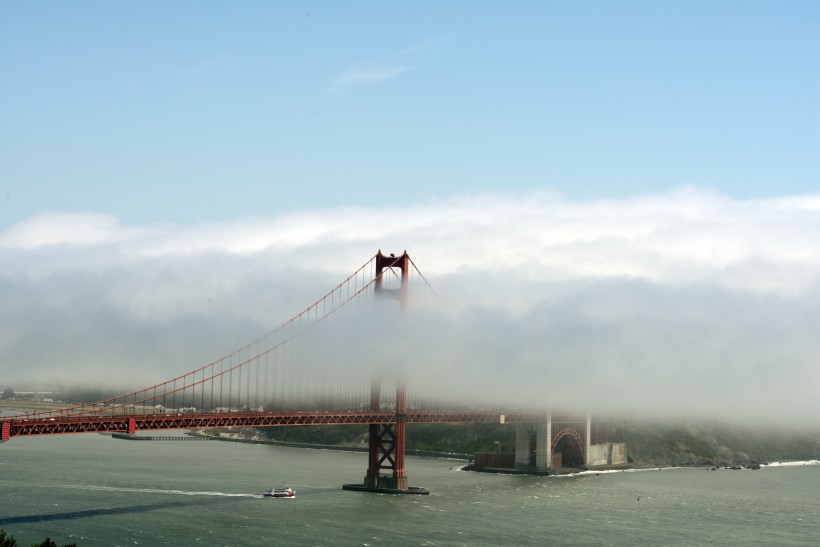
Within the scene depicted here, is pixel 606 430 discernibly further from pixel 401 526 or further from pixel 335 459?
pixel 401 526

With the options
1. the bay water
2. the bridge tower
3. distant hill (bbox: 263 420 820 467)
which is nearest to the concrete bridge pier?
the bay water

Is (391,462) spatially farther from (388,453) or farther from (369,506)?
(369,506)

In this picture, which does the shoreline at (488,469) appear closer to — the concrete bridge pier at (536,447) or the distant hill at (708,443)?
the concrete bridge pier at (536,447)

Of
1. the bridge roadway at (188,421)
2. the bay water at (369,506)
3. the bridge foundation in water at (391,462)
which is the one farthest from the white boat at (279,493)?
the bridge foundation in water at (391,462)

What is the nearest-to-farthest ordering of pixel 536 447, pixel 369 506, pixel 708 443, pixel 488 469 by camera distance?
pixel 369 506 < pixel 488 469 < pixel 536 447 < pixel 708 443

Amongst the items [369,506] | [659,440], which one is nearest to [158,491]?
[369,506]
